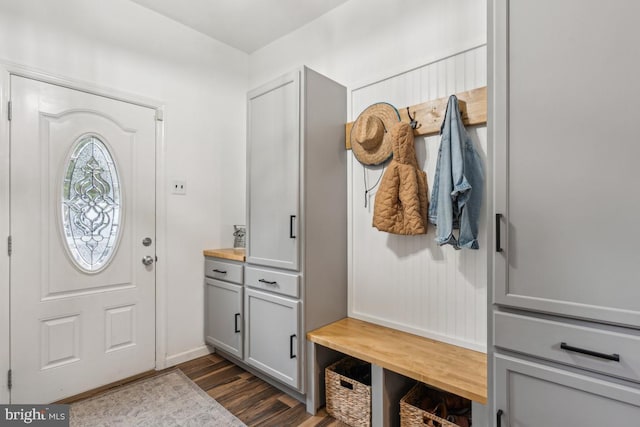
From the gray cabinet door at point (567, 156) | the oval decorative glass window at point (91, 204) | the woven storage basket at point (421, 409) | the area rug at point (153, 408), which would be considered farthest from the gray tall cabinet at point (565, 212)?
the oval decorative glass window at point (91, 204)

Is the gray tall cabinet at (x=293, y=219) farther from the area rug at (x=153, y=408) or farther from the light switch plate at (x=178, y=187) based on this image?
the light switch plate at (x=178, y=187)

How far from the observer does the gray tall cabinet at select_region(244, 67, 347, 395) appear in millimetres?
2010

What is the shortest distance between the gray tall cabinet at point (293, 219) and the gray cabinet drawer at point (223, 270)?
0.11 meters

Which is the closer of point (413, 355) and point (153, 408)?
point (413, 355)

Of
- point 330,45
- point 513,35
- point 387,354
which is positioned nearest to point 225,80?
point 330,45

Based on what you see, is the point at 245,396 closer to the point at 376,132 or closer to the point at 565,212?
the point at 376,132

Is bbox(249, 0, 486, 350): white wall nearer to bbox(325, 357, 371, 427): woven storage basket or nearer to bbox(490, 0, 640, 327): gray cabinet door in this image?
bbox(325, 357, 371, 427): woven storage basket

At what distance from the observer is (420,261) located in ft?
6.46

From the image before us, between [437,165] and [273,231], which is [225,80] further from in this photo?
[437,165]

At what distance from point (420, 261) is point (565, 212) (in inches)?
37.2

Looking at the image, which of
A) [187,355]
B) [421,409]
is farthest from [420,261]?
[187,355]

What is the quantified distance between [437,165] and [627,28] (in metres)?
0.88

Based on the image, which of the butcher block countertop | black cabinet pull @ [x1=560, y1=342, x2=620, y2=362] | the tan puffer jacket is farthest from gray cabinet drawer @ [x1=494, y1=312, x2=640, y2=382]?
the butcher block countertop

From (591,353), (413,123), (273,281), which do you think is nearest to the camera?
(591,353)
